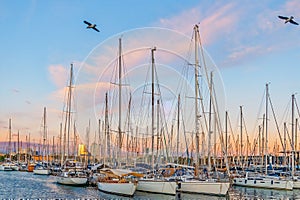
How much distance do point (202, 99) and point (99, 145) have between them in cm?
4081

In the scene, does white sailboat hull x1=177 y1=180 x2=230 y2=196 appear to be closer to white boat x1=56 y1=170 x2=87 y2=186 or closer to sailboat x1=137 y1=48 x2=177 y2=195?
sailboat x1=137 y1=48 x2=177 y2=195

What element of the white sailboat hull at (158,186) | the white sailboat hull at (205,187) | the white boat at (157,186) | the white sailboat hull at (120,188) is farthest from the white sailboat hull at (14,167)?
the white sailboat hull at (205,187)

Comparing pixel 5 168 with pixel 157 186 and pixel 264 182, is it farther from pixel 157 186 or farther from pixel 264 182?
pixel 157 186

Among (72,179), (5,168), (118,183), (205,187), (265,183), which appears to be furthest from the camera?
(5,168)

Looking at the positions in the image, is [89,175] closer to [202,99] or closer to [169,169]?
[169,169]

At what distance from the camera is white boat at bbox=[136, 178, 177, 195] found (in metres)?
44.5

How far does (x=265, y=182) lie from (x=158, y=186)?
22.4 metres

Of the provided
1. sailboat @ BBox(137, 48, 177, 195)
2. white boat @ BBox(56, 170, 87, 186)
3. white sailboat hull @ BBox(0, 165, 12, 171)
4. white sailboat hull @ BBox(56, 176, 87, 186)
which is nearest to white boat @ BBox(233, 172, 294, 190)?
sailboat @ BBox(137, 48, 177, 195)

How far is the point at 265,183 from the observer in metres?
59.8

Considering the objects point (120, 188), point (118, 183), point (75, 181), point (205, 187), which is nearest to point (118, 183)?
point (118, 183)

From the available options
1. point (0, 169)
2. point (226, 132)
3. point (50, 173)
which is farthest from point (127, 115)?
point (0, 169)

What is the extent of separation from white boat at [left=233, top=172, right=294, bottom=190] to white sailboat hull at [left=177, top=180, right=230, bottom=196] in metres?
18.4

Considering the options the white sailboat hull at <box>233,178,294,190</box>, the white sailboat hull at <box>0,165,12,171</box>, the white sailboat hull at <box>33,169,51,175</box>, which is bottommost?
the white sailboat hull at <box>0,165,12,171</box>

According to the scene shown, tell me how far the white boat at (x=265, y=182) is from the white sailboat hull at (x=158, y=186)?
830 inches
